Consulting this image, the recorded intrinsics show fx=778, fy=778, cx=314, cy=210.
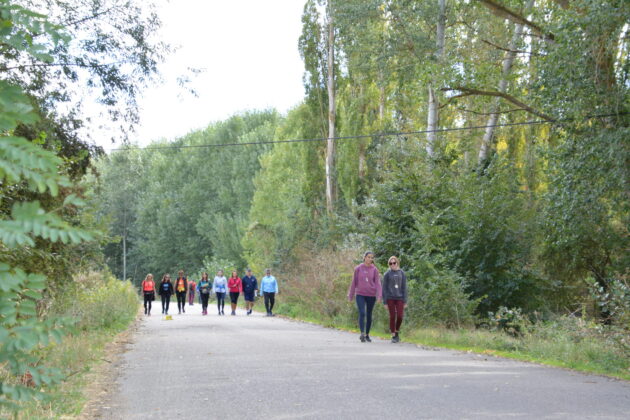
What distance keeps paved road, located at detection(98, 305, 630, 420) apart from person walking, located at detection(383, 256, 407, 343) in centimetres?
228

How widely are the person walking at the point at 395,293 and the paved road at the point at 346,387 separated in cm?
228

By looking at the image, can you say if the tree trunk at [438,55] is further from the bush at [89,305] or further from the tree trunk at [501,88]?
the bush at [89,305]

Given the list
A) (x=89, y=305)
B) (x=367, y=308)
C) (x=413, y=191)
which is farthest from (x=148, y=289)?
(x=367, y=308)

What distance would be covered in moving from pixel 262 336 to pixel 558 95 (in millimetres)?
9343

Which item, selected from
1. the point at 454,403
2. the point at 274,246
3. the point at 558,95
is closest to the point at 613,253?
the point at 558,95

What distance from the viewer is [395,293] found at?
53.3 ft

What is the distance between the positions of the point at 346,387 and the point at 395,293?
7552 mm

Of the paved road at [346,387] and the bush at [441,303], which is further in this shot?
the bush at [441,303]

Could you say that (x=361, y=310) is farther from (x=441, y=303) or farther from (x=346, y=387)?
(x=346, y=387)

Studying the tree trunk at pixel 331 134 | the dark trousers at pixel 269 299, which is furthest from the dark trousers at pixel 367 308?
the tree trunk at pixel 331 134

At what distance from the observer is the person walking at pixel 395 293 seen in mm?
16234

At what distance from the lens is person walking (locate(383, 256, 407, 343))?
639 inches

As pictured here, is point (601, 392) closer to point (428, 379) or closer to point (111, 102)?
point (428, 379)

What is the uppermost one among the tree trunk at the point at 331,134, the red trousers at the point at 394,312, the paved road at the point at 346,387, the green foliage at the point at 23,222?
the tree trunk at the point at 331,134
